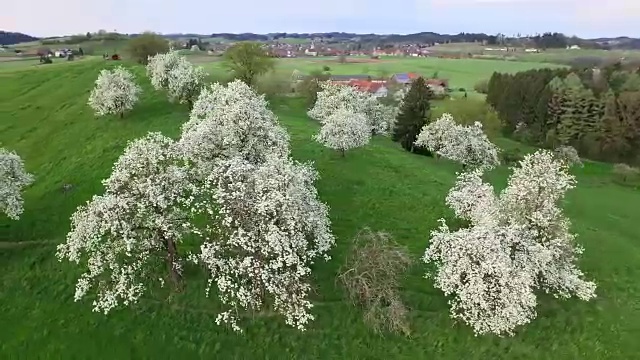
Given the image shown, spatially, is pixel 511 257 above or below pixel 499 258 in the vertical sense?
below

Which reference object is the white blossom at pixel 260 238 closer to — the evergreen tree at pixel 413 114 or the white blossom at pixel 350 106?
the white blossom at pixel 350 106

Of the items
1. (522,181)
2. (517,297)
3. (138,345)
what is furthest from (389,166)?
(138,345)

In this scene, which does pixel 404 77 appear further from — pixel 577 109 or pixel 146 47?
pixel 146 47

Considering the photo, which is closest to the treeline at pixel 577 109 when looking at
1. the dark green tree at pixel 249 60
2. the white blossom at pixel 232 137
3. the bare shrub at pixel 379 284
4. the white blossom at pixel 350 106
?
the white blossom at pixel 350 106

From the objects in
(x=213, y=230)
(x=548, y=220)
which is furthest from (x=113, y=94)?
(x=548, y=220)

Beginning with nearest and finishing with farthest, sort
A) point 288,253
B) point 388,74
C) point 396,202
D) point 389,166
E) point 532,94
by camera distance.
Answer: point 288,253 → point 396,202 → point 389,166 → point 532,94 → point 388,74

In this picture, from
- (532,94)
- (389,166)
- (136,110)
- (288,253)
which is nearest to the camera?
(288,253)

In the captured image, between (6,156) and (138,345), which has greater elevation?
(6,156)

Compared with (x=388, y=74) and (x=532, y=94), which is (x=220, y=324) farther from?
(x=388, y=74)
